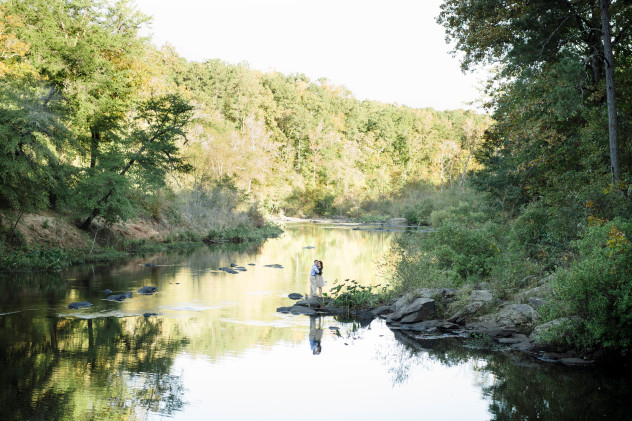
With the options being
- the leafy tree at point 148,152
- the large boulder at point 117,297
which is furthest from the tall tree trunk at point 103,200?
the large boulder at point 117,297

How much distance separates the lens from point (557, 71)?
17.1 meters

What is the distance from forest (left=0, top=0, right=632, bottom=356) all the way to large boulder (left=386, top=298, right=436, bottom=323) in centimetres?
171

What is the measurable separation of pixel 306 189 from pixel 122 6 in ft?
175

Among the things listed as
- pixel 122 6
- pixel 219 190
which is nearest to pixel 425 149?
pixel 219 190

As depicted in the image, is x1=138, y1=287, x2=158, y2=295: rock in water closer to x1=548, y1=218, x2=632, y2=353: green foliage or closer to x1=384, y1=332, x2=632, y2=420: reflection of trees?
x1=384, y1=332, x2=632, y2=420: reflection of trees

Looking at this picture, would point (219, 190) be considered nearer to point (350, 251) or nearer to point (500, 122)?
point (350, 251)

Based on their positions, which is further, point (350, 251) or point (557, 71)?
point (350, 251)

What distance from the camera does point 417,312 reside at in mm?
14445

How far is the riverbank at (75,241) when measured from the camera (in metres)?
21.9

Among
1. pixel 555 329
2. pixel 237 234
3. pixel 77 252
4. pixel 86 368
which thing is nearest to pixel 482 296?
pixel 555 329

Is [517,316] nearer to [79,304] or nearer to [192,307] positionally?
[192,307]

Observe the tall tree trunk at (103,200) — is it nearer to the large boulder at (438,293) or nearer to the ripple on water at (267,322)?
the ripple on water at (267,322)

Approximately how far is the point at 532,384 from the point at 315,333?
17.7 ft

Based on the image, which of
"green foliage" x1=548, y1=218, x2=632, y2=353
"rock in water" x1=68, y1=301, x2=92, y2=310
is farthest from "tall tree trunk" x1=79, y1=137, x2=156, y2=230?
"green foliage" x1=548, y1=218, x2=632, y2=353
